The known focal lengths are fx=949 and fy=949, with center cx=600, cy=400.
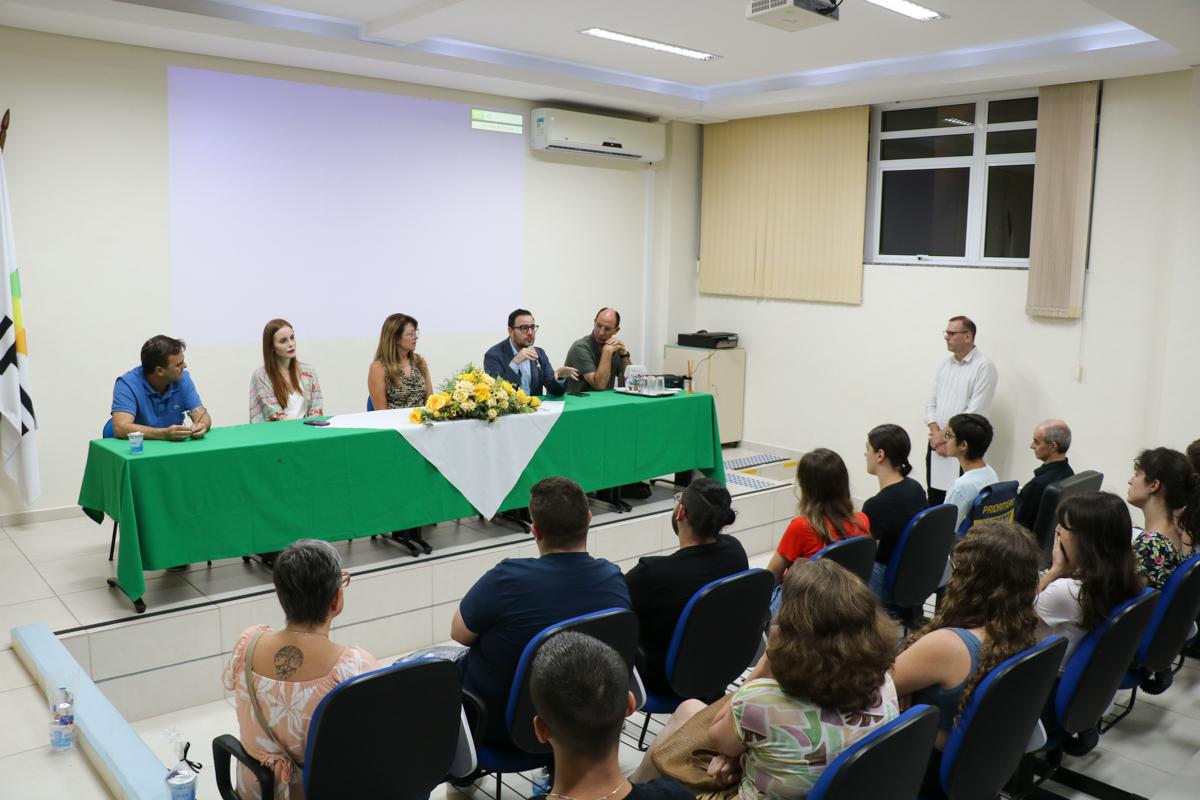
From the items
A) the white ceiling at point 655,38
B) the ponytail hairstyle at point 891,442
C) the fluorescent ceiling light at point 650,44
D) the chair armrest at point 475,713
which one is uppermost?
the fluorescent ceiling light at point 650,44

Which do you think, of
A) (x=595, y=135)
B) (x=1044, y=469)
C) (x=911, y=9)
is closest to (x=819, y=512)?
(x=1044, y=469)

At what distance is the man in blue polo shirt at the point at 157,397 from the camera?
4363 millimetres

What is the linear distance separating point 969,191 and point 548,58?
3.20 metres

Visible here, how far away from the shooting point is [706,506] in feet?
10.0

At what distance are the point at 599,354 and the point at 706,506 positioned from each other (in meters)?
3.20

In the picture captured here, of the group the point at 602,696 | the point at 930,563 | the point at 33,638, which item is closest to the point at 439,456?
the point at 33,638

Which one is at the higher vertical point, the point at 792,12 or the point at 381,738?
the point at 792,12

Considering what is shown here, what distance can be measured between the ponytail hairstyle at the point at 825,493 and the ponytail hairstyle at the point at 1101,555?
818 millimetres

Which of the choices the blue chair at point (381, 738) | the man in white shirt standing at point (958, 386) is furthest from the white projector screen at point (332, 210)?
the blue chair at point (381, 738)

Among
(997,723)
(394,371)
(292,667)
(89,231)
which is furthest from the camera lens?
(89,231)

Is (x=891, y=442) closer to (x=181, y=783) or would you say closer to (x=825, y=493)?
(x=825, y=493)

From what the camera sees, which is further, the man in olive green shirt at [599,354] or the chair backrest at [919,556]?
the man in olive green shirt at [599,354]

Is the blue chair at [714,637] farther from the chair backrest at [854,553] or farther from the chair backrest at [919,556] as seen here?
the chair backrest at [919,556]

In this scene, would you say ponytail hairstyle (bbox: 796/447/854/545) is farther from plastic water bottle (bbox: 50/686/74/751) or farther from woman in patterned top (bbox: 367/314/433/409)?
plastic water bottle (bbox: 50/686/74/751)
